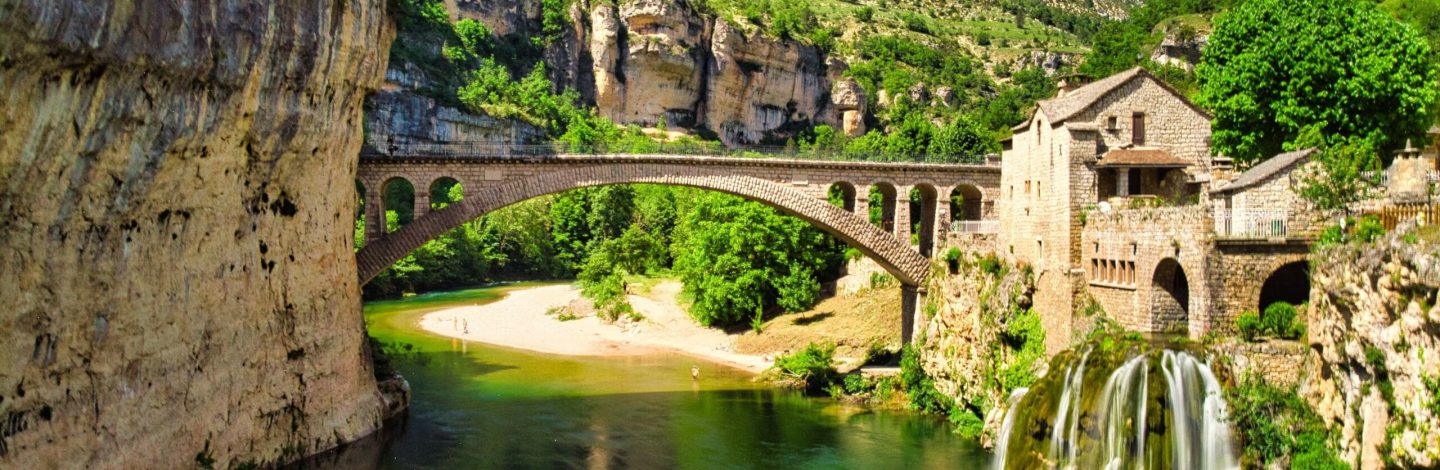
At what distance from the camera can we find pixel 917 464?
27.9 meters

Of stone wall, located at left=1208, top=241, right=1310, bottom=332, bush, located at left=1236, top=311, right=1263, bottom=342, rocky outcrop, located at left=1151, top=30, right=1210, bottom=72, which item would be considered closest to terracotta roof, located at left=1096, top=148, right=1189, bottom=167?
stone wall, located at left=1208, top=241, right=1310, bottom=332

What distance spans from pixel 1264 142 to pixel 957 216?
598 inches

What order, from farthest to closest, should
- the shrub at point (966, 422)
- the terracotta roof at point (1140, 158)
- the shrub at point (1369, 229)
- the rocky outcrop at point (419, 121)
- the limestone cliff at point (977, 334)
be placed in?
the rocky outcrop at point (419, 121)
the shrub at point (966, 422)
the limestone cliff at point (977, 334)
the terracotta roof at point (1140, 158)
the shrub at point (1369, 229)

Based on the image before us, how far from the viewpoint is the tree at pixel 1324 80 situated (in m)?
31.7

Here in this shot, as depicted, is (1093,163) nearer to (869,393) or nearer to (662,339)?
(869,393)

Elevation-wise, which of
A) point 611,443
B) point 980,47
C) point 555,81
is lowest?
point 611,443

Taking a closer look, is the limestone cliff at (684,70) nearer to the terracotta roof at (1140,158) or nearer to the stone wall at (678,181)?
the stone wall at (678,181)

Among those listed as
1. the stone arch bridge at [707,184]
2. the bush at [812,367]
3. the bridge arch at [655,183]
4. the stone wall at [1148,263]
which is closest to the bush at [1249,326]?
the stone wall at [1148,263]

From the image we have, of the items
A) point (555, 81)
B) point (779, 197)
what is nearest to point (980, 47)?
point (555, 81)

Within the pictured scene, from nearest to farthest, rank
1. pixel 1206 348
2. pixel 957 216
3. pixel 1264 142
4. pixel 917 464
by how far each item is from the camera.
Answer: pixel 1206 348
pixel 917 464
pixel 1264 142
pixel 957 216

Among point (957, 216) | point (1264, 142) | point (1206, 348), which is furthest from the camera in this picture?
point (957, 216)

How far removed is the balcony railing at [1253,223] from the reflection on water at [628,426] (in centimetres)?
844

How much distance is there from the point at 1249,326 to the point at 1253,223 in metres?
2.37

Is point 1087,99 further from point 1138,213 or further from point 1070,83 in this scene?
point 1070,83
